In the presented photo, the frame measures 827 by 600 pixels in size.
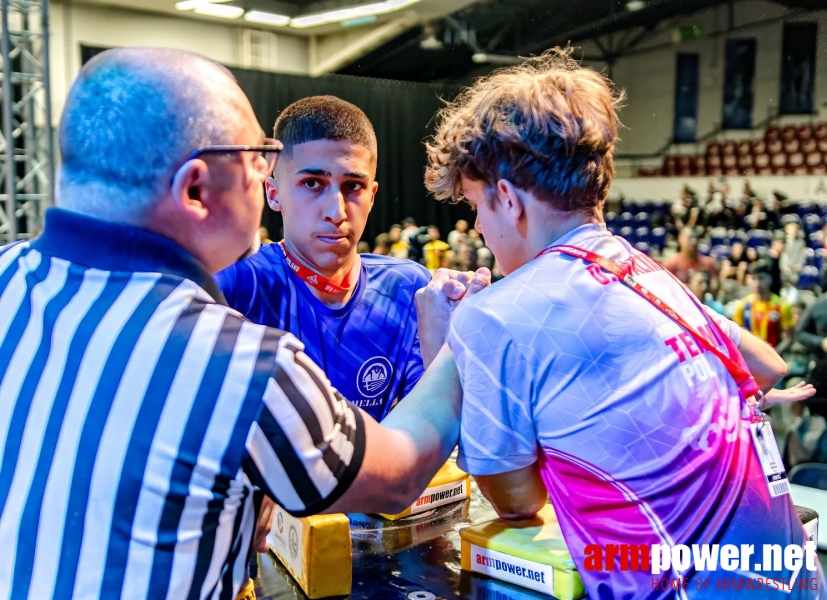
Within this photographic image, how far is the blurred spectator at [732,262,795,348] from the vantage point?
5.87 m

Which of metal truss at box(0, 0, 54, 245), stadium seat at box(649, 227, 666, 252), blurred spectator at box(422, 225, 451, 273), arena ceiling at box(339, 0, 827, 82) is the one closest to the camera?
metal truss at box(0, 0, 54, 245)

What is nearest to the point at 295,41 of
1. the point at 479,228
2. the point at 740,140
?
the point at 740,140

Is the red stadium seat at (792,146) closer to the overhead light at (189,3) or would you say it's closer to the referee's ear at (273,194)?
the overhead light at (189,3)

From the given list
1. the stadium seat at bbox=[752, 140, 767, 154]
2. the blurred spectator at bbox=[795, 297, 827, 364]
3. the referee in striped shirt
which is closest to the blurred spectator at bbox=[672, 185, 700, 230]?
the stadium seat at bbox=[752, 140, 767, 154]

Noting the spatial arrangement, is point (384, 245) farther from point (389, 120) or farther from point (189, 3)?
point (189, 3)

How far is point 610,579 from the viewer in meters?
1.09

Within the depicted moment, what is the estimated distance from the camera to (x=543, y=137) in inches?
46.3

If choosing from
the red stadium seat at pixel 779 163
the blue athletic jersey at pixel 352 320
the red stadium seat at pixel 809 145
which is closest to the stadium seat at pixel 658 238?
the red stadium seat at pixel 779 163

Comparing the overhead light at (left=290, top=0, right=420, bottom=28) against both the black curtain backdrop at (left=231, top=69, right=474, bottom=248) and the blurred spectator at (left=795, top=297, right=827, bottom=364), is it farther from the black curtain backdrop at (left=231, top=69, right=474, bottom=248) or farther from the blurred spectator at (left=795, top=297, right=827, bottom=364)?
the blurred spectator at (left=795, top=297, right=827, bottom=364)

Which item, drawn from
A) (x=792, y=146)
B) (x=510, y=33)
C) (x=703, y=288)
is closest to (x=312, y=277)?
(x=703, y=288)

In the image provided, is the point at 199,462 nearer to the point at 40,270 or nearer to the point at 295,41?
the point at 40,270

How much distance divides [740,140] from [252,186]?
40.5 feet

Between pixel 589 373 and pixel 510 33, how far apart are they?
11.3 m

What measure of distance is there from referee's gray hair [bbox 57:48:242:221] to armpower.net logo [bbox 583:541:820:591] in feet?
2.63
